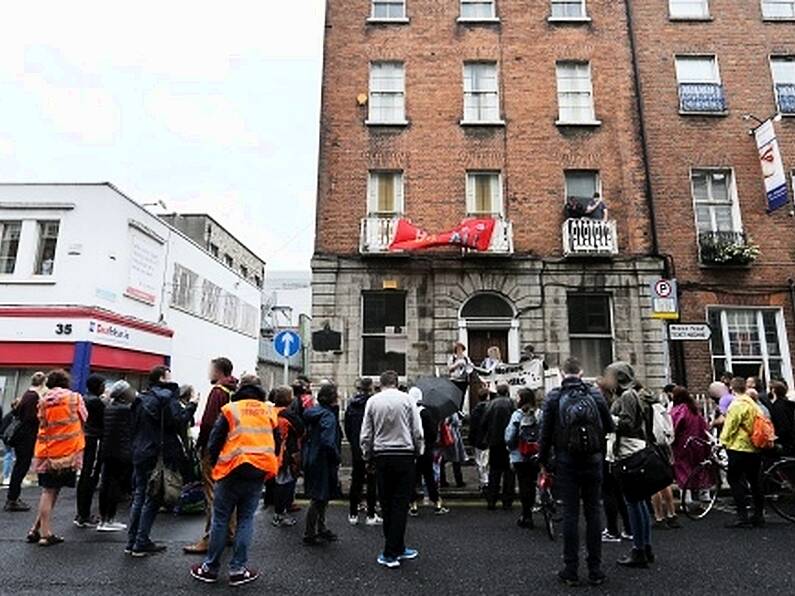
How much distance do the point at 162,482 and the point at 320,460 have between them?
176cm

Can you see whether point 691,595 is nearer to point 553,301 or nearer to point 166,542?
point 166,542

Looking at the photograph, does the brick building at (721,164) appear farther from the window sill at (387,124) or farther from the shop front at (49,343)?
the shop front at (49,343)

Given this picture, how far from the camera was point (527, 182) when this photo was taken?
1627 centimetres

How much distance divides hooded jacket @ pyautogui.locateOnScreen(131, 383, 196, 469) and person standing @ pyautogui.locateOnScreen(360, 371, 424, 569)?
2198mm

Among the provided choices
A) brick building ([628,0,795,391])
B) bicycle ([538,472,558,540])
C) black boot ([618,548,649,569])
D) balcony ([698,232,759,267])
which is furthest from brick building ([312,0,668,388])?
black boot ([618,548,649,569])

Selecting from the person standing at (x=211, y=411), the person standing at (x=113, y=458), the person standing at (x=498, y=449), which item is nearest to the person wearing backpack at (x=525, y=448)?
the person standing at (x=498, y=449)

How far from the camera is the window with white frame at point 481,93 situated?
1694 cm

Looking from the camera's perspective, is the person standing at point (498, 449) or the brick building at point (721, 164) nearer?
the person standing at point (498, 449)

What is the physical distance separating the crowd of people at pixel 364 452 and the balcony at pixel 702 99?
1064cm

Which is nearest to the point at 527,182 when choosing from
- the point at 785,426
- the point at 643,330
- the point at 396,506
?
the point at 643,330

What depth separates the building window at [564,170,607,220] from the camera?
15891mm

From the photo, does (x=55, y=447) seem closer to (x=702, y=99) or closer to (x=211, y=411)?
(x=211, y=411)

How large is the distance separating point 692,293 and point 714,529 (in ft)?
30.5

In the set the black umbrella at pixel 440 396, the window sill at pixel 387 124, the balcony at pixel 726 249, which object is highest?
the window sill at pixel 387 124
